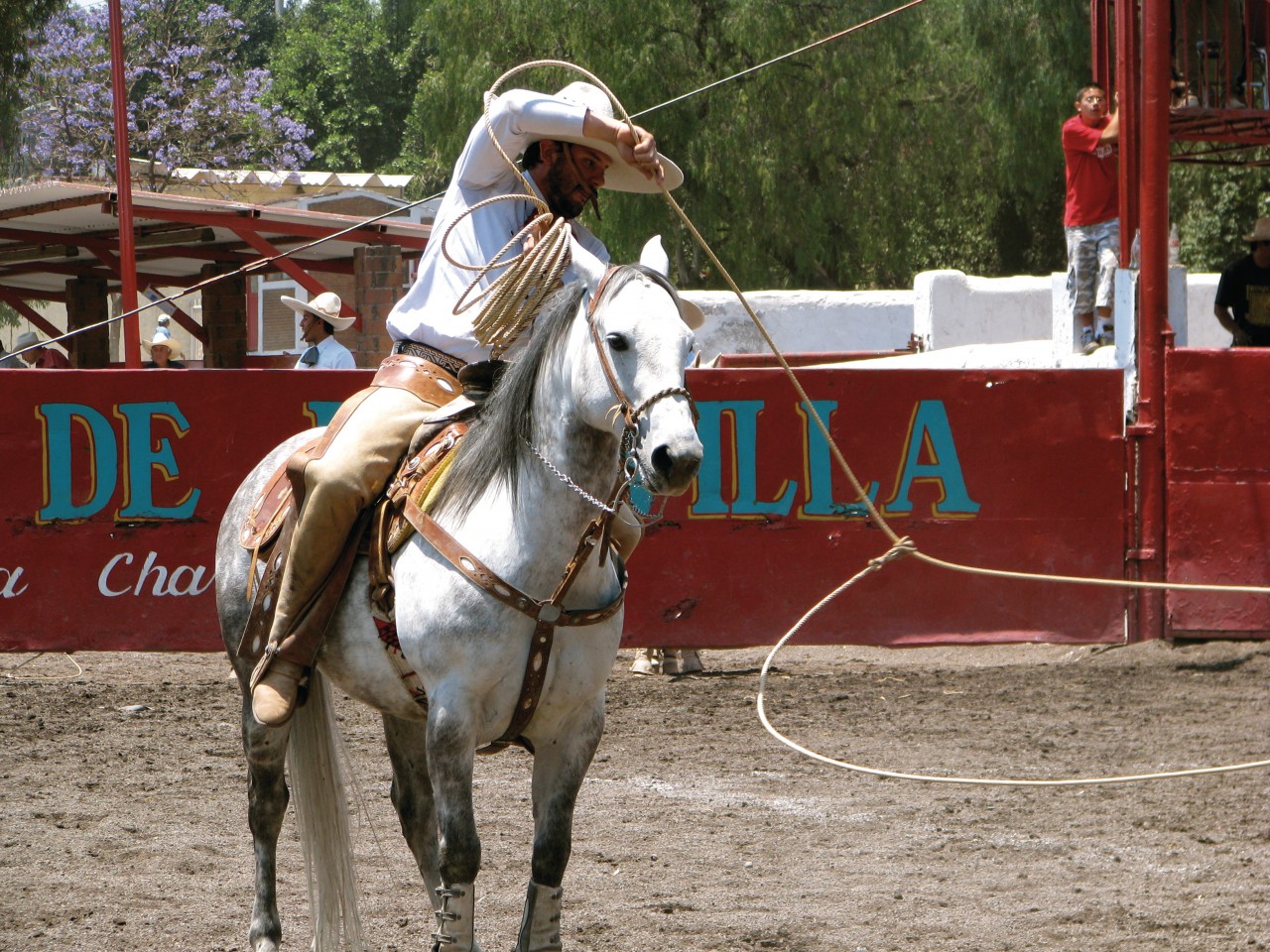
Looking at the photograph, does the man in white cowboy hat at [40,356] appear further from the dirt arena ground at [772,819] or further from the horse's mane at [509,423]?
the horse's mane at [509,423]

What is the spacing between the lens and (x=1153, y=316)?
9062 mm

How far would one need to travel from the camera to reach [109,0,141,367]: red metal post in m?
11.0

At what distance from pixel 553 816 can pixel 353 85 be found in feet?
173

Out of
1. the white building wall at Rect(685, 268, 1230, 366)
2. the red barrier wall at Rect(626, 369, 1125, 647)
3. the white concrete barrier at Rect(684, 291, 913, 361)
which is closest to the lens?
the red barrier wall at Rect(626, 369, 1125, 647)

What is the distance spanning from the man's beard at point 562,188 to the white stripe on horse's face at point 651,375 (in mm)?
812

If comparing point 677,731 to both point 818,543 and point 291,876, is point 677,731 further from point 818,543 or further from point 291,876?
point 291,876

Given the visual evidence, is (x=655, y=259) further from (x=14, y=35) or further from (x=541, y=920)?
(x=14, y=35)

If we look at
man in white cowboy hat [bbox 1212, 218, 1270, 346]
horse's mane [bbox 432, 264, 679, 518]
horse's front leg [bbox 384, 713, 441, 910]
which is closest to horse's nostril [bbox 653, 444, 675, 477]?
horse's mane [bbox 432, 264, 679, 518]

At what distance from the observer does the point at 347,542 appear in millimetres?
4023

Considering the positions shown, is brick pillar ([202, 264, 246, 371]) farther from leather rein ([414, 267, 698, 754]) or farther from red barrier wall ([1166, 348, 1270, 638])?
leather rein ([414, 267, 698, 754])

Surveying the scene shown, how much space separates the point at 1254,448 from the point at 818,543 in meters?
2.55

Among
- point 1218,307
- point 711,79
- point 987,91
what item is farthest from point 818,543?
point 987,91

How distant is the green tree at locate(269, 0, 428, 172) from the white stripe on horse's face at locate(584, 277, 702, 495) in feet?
166

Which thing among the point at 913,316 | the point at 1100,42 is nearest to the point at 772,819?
the point at 1100,42
